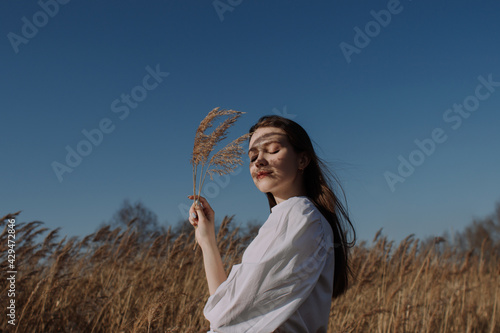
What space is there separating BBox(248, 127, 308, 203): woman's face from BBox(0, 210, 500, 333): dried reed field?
3.26ft

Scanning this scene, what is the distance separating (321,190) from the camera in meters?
2.16

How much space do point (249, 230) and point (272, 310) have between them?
4.35 metres

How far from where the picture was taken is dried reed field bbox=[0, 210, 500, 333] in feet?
11.2

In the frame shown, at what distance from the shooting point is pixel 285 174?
1.99 meters

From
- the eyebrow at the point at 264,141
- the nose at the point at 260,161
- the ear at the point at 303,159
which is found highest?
the eyebrow at the point at 264,141

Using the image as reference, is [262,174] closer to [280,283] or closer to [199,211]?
[199,211]

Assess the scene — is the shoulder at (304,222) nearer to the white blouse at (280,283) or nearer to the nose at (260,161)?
the white blouse at (280,283)

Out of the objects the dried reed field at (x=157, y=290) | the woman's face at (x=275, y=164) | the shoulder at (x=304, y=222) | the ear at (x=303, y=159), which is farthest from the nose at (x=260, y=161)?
the dried reed field at (x=157, y=290)

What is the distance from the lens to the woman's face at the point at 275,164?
1.98 metres

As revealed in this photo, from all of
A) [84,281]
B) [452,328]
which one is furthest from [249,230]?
[452,328]

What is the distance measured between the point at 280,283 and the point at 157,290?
8.36 feet

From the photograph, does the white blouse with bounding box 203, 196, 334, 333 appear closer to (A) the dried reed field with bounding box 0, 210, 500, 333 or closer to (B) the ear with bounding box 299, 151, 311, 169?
(B) the ear with bounding box 299, 151, 311, 169

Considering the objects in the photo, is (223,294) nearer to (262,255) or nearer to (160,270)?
(262,255)

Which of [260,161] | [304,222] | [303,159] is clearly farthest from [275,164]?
[304,222]
